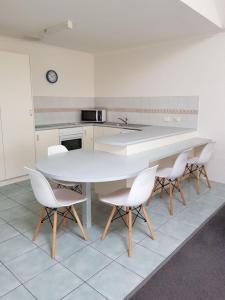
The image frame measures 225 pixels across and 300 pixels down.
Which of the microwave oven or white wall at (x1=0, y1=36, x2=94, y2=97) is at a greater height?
white wall at (x1=0, y1=36, x2=94, y2=97)

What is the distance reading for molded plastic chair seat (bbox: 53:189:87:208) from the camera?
224cm

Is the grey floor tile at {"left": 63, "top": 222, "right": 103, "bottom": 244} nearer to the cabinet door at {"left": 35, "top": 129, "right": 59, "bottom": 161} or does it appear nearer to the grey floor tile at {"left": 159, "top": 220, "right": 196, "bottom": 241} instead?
the grey floor tile at {"left": 159, "top": 220, "right": 196, "bottom": 241}

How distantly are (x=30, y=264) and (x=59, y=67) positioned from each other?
153 inches

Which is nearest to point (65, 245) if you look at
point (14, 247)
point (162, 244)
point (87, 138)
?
point (14, 247)

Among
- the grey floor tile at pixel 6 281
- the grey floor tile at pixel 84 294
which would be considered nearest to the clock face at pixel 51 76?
the grey floor tile at pixel 6 281

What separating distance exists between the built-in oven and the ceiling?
1.56 m

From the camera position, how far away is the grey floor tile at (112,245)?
2281mm

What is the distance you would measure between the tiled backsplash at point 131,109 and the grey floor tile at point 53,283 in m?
3.22

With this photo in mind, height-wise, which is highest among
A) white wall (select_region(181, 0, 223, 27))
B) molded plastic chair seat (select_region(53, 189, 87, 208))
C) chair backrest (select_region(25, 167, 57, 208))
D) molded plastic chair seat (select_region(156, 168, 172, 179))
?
white wall (select_region(181, 0, 223, 27))

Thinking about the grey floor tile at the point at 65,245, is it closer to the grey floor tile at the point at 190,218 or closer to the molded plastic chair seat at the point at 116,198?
the molded plastic chair seat at the point at 116,198

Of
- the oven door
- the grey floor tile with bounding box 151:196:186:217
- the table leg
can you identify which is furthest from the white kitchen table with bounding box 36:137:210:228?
the oven door

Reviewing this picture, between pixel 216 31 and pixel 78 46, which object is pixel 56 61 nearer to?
pixel 78 46

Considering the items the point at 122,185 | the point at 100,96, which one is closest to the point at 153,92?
the point at 100,96

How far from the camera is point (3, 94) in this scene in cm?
371
